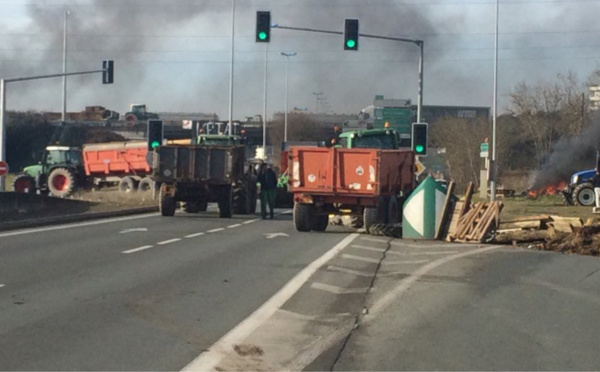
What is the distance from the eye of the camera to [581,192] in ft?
132

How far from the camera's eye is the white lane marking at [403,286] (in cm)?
1100

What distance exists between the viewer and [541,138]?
68062mm

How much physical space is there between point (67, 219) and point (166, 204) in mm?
3699

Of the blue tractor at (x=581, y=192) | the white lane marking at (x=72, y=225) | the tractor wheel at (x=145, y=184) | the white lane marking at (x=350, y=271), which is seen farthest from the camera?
the tractor wheel at (x=145, y=184)

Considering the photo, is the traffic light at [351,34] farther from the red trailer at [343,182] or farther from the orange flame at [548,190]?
the orange flame at [548,190]

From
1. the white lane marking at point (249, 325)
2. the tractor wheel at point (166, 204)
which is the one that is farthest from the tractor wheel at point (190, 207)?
the white lane marking at point (249, 325)

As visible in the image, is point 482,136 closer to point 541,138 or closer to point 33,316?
point 541,138

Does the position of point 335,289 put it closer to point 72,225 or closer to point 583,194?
point 72,225

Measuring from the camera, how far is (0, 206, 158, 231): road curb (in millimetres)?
23047

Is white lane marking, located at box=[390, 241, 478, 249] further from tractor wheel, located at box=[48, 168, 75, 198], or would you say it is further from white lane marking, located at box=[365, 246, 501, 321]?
tractor wheel, located at box=[48, 168, 75, 198]

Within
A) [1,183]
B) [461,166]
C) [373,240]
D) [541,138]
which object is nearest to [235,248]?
[373,240]

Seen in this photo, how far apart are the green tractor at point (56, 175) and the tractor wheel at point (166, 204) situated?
15.9 meters

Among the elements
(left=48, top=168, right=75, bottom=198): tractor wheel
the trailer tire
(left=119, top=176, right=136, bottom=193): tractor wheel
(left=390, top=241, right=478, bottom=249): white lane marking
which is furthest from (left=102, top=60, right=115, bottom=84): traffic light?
(left=390, top=241, right=478, bottom=249): white lane marking

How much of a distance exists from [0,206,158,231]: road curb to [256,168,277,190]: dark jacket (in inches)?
189
